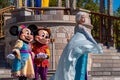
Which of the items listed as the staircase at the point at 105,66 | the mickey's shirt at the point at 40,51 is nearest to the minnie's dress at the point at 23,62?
the mickey's shirt at the point at 40,51

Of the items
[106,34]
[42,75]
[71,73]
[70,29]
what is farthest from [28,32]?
[106,34]

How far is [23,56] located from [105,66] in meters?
5.56

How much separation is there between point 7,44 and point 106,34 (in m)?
5.40

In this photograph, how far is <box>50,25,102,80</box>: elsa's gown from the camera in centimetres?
1062

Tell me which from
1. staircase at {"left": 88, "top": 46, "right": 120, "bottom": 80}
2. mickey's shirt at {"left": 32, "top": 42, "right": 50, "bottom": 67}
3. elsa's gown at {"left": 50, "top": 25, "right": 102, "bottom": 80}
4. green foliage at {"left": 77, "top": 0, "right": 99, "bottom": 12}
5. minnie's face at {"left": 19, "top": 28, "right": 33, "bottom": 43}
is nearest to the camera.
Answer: elsa's gown at {"left": 50, "top": 25, "right": 102, "bottom": 80}

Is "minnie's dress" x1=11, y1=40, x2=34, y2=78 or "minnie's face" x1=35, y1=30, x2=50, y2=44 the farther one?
"minnie's face" x1=35, y1=30, x2=50, y2=44

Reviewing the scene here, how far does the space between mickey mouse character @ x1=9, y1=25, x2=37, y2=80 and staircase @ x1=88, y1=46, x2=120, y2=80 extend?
3.05 m

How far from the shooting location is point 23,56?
1162 cm

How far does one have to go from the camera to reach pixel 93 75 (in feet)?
49.5

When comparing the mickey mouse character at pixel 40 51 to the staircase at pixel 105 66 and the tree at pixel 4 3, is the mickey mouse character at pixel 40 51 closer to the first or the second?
the staircase at pixel 105 66

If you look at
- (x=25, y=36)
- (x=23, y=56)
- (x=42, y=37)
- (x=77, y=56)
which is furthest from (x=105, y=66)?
(x=77, y=56)

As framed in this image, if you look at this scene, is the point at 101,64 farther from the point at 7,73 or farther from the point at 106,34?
the point at 106,34

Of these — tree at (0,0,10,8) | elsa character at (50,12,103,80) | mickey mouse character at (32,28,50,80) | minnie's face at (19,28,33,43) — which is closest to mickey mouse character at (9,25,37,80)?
minnie's face at (19,28,33,43)

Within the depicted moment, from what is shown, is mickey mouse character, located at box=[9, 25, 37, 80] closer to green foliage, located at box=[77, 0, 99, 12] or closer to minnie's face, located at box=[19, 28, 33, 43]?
minnie's face, located at box=[19, 28, 33, 43]
